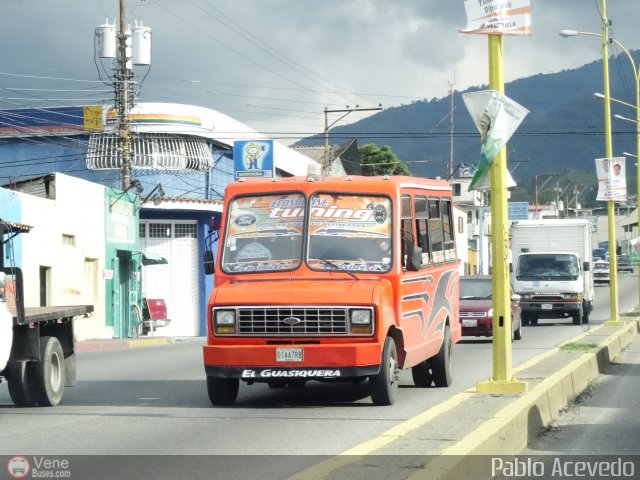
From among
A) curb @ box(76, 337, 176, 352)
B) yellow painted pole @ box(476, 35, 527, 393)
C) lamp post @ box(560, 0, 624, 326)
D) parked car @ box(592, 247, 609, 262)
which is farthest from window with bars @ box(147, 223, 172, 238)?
parked car @ box(592, 247, 609, 262)

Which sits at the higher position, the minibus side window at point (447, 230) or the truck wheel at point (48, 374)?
the minibus side window at point (447, 230)

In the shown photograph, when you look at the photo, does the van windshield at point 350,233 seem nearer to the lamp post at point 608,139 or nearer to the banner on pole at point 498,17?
the banner on pole at point 498,17

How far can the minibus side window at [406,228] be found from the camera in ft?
47.4

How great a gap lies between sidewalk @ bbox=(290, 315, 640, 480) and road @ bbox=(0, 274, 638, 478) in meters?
Answer: 0.81

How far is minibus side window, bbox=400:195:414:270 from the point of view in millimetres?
14438

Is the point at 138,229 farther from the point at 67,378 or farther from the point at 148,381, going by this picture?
the point at 67,378

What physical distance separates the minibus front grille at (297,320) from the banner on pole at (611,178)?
2075 cm

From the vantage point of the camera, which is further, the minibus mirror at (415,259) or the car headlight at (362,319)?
the minibus mirror at (415,259)

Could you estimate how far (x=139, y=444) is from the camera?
35.3 ft

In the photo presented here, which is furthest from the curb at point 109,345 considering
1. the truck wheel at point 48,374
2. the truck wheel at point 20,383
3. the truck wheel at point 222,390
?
the truck wheel at point 222,390

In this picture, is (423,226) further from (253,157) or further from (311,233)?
(253,157)

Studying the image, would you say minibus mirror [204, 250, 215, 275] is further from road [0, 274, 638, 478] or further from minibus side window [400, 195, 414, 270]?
minibus side window [400, 195, 414, 270]

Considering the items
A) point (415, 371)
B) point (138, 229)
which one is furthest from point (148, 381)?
point (138, 229)

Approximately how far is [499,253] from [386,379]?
1953 millimetres
